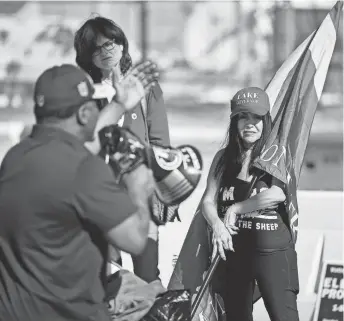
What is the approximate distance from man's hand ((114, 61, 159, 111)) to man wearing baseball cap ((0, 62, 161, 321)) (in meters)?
0.20

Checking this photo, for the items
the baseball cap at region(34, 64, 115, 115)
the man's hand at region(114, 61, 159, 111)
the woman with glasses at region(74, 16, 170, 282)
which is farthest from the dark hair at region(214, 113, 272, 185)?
the baseball cap at region(34, 64, 115, 115)

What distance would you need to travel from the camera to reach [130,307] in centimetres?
333

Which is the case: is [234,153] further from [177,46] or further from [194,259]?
[177,46]

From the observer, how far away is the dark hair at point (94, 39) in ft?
14.0

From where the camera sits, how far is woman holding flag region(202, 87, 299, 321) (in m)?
4.43

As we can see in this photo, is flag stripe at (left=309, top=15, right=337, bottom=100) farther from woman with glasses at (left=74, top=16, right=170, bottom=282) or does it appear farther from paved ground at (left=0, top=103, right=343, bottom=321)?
woman with glasses at (left=74, top=16, right=170, bottom=282)

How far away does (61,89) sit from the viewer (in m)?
3.01

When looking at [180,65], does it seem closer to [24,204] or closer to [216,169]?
[216,169]

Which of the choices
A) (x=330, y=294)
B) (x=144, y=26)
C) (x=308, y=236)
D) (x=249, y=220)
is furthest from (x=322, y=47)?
(x=144, y=26)

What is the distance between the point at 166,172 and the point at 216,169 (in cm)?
135

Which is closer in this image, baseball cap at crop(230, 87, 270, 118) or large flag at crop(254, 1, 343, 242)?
baseball cap at crop(230, 87, 270, 118)

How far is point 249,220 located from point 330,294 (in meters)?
1.50

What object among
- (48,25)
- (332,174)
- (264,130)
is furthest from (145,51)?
(264,130)

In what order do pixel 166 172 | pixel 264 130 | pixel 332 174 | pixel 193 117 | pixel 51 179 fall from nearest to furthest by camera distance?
1. pixel 51 179
2. pixel 166 172
3. pixel 264 130
4. pixel 332 174
5. pixel 193 117
